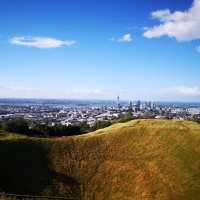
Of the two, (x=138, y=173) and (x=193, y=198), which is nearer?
(x=193, y=198)

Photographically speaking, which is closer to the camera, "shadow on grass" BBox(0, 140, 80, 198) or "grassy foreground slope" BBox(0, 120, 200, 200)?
"shadow on grass" BBox(0, 140, 80, 198)

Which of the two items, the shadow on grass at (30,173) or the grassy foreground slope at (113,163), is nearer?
the shadow on grass at (30,173)

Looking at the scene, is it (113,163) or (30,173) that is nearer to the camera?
(30,173)

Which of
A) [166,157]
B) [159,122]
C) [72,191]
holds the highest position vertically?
[159,122]

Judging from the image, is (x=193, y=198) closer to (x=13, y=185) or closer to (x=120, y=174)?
(x=120, y=174)

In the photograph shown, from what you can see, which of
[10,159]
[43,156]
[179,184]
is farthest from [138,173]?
[10,159]

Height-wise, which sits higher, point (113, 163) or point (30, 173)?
point (113, 163)

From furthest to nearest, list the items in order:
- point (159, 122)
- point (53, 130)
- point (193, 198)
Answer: point (53, 130)
point (159, 122)
point (193, 198)

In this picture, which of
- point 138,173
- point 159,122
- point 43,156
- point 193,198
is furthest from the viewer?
point 159,122
